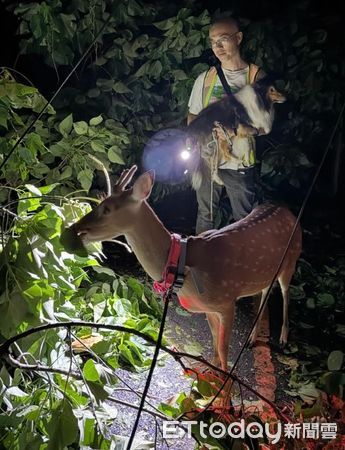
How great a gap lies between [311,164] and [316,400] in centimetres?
46

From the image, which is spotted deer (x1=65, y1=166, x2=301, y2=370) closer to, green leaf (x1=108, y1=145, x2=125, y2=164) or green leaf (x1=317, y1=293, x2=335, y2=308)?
green leaf (x1=317, y1=293, x2=335, y2=308)

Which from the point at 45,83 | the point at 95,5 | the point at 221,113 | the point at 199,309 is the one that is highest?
the point at 95,5

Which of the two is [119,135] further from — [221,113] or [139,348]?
[139,348]

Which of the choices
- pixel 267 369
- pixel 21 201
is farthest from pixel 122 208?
pixel 267 369

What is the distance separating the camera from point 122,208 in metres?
0.94

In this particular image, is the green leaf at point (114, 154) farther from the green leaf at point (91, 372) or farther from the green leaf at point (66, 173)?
the green leaf at point (91, 372)

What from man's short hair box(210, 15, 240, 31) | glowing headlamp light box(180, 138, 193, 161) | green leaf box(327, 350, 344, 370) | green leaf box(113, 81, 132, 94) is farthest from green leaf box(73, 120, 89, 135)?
green leaf box(327, 350, 344, 370)

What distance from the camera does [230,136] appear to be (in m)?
1.06

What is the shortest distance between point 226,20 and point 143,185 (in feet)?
1.38

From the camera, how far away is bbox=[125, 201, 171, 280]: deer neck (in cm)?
95

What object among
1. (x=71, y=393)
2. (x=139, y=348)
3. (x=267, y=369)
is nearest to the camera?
(x=71, y=393)

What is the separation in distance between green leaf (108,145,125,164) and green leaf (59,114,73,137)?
0.13 meters

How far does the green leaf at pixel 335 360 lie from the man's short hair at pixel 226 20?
70 centimetres

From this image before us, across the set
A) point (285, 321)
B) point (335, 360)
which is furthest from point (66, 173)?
point (335, 360)
